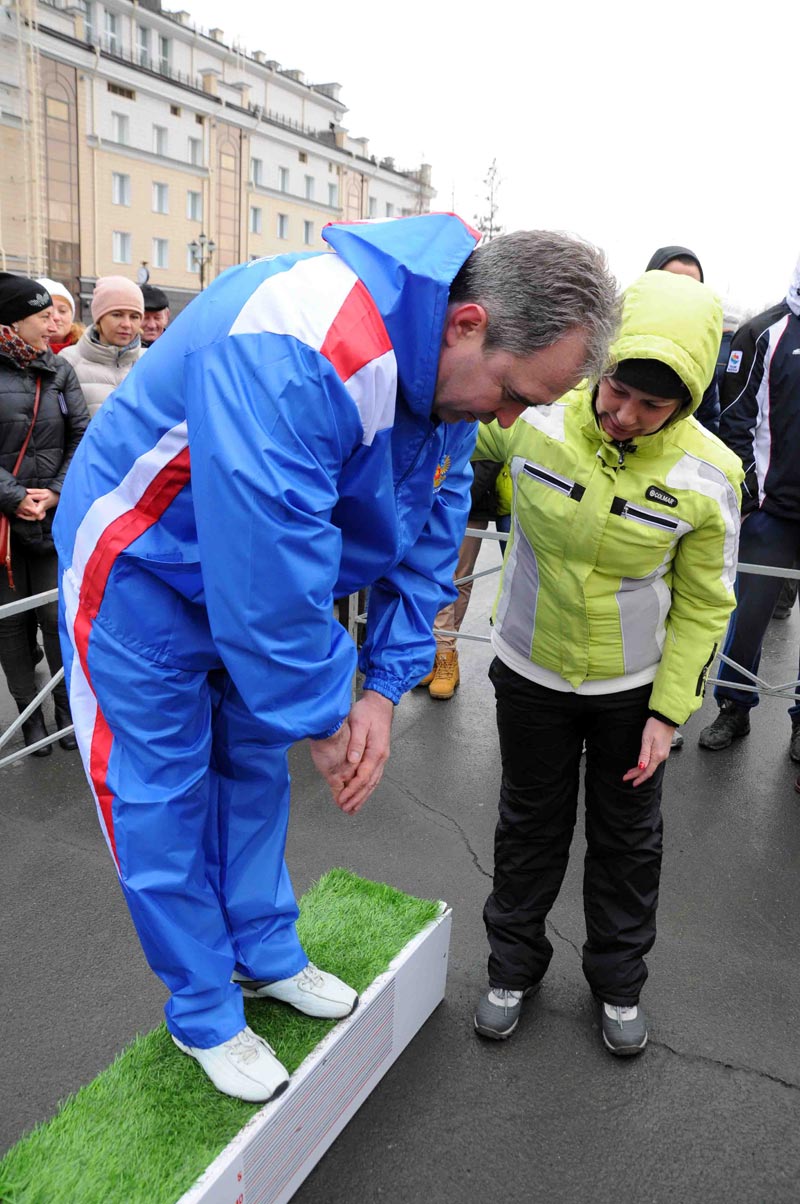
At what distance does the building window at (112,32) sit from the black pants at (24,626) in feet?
136

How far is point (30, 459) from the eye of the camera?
403cm

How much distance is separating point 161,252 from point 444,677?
37.6m

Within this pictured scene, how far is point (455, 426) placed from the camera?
190 cm

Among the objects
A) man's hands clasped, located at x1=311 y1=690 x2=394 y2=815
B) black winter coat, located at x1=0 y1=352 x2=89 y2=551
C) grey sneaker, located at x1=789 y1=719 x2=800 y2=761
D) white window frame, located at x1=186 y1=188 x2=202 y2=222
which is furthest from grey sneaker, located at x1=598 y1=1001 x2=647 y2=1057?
white window frame, located at x1=186 y1=188 x2=202 y2=222

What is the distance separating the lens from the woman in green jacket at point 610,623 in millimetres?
1976

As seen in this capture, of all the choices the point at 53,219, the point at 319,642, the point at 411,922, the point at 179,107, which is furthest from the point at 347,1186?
the point at 179,107

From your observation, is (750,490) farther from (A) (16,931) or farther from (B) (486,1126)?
(A) (16,931)

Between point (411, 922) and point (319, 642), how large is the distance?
1.30 metres

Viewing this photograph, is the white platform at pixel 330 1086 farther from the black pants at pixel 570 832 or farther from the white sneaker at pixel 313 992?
the black pants at pixel 570 832

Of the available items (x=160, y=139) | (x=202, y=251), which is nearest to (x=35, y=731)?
(x=202, y=251)

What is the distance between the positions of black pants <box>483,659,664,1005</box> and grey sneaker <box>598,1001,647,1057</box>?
0.04 m

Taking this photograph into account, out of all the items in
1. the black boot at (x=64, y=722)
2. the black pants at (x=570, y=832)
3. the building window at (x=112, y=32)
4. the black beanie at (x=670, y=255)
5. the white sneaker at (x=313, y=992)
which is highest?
the building window at (x=112, y=32)

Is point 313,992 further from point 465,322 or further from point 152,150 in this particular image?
point 152,150

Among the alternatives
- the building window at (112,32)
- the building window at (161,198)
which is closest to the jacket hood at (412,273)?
the building window at (161,198)
